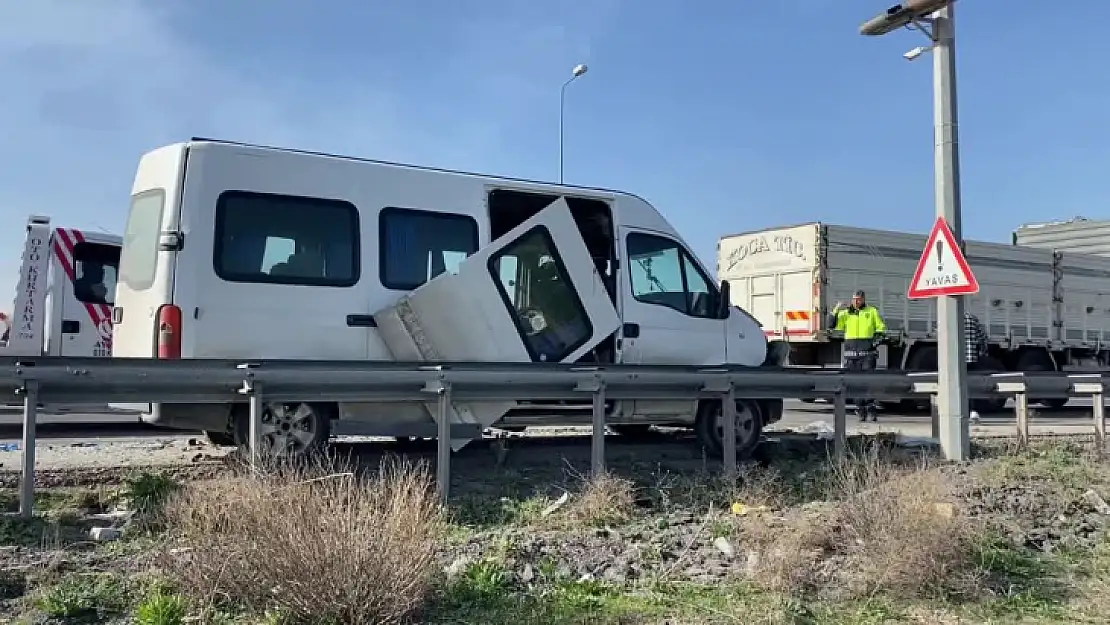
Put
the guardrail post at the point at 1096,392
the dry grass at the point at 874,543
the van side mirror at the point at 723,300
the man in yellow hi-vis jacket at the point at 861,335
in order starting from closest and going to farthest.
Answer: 1. the dry grass at the point at 874,543
2. the guardrail post at the point at 1096,392
3. the van side mirror at the point at 723,300
4. the man in yellow hi-vis jacket at the point at 861,335

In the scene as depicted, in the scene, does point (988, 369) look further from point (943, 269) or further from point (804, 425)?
point (943, 269)

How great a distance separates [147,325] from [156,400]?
5.63ft

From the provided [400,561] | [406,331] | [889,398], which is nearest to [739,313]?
[889,398]

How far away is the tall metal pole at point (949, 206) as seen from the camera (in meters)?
9.05

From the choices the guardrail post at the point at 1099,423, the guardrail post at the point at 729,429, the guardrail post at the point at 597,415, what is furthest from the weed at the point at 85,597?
the guardrail post at the point at 1099,423

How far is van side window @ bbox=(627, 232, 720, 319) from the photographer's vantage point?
33.4 ft

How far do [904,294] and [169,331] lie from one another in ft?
47.9

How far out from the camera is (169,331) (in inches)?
311

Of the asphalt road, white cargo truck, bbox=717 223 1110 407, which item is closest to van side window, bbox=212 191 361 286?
the asphalt road

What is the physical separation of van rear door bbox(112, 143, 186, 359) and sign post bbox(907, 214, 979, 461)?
6516 millimetres

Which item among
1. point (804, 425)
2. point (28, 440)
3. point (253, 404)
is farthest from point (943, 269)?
point (28, 440)

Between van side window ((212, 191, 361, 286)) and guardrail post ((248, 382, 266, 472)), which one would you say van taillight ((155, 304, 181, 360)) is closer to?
van side window ((212, 191, 361, 286))

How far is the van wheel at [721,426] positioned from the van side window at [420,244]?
2.82 m

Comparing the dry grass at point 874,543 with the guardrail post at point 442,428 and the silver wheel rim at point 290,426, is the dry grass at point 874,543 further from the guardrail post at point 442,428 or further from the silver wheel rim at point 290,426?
the silver wheel rim at point 290,426
